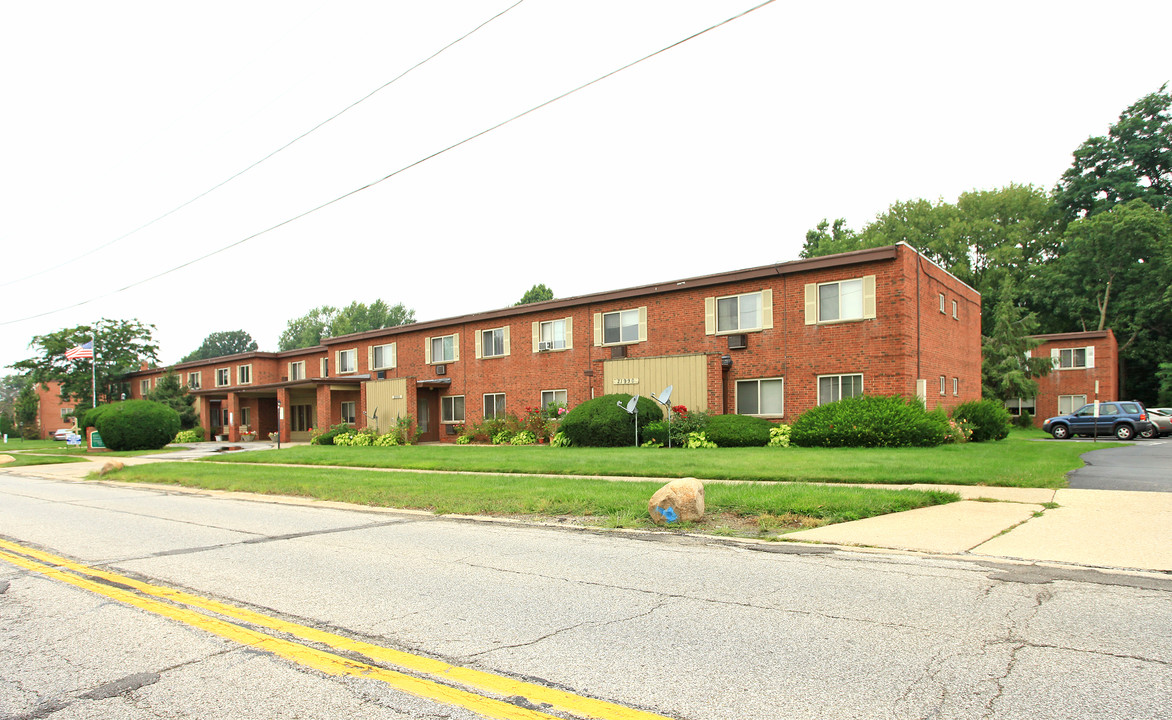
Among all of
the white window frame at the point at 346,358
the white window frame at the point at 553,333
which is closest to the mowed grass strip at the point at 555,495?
the white window frame at the point at 553,333

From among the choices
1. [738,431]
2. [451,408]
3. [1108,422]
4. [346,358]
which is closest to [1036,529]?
[738,431]

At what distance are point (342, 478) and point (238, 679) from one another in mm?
12524

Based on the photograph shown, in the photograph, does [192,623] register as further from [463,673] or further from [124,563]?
[124,563]

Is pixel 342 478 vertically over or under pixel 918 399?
under

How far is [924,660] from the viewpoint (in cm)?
417

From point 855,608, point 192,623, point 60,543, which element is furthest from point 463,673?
point 60,543

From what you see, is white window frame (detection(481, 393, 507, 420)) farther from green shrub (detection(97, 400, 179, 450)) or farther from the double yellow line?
the double yellow line

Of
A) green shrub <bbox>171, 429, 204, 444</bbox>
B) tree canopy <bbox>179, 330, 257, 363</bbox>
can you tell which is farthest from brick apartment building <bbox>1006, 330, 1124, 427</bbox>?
tree canopy <bbox>179, 330, 257, 363</bbox>

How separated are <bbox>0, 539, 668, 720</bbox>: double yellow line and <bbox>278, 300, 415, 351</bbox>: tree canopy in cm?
7845

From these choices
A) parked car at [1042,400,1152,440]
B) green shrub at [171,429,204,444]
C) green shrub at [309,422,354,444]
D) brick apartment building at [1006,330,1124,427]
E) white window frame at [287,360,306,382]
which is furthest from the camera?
white window frame at [287,360,306,382]

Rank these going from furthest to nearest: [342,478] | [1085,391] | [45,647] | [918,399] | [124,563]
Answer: [1085,391]
[918,399]
[342,478]
[124,563]
[45,647]

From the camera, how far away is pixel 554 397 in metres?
29.5

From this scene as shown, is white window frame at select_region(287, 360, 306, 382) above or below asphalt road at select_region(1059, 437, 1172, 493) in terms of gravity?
above

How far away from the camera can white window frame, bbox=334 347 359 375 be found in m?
39.4
